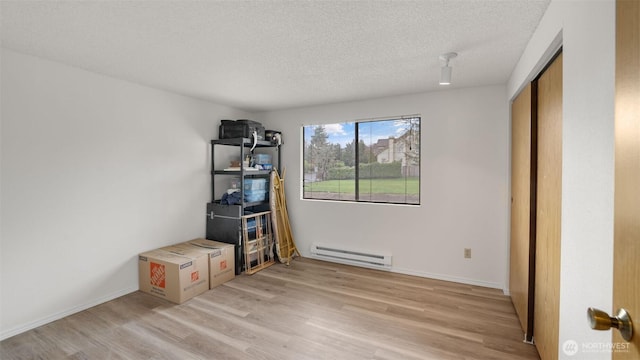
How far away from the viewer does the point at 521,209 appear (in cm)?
237

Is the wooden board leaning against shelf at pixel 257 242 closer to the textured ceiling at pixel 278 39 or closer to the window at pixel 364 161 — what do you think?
the window at pixel 364 161

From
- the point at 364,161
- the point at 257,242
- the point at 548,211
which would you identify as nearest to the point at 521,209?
the point at 548,211

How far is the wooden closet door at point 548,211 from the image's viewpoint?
1.57 meters

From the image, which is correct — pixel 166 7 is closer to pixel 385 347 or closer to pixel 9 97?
pixel 9 97

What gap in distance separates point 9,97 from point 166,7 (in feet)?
5.63

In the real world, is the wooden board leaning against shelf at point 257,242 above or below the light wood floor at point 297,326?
above

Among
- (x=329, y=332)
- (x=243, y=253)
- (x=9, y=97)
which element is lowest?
(x=329, y=332)

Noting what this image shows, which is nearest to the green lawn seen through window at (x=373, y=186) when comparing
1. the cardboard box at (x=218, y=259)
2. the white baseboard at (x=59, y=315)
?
the cardboard box at (x=218, y=259)

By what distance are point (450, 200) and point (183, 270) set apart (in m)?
3.08

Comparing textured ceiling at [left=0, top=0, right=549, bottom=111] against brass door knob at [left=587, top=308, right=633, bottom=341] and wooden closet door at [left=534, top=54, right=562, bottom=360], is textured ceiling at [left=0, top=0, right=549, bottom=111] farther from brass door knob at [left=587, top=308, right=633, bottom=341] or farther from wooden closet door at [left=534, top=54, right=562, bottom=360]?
brass door knob at [left=587, top=308, right=633, bottom=341]

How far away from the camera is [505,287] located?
299 centimetres

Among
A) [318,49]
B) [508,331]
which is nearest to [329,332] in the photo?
[508,331]

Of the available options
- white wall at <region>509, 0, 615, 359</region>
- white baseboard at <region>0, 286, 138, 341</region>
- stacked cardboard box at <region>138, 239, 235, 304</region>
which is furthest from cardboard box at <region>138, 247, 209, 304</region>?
white wall at <region>509, 0, 615, 359</region>

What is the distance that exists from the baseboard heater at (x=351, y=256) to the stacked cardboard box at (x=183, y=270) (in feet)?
4.22
